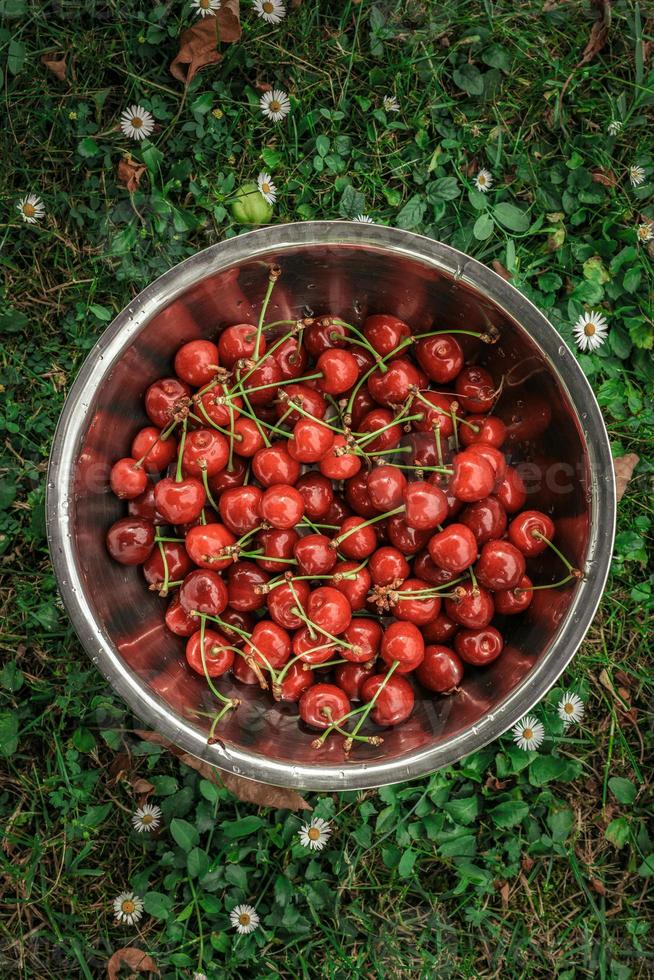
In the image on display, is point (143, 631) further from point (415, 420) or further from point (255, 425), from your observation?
point (415, 420)

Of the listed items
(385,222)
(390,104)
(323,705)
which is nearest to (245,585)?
(323,705)

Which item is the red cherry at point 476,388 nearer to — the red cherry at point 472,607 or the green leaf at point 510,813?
the red cherry at point 472,607

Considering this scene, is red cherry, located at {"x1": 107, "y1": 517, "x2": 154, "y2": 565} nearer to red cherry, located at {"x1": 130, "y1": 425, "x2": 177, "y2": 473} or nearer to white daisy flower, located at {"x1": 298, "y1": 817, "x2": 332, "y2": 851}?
red cherry, located at {"x1": 130, "y1": 425, "x2": 177, "y2": 473}

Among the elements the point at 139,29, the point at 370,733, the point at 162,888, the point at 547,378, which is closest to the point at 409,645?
the point at 370,733

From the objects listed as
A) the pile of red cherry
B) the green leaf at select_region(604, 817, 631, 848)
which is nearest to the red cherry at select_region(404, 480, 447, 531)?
the pile of red cherry

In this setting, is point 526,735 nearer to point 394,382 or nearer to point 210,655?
point 210,655

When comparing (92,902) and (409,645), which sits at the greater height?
(409,645)
